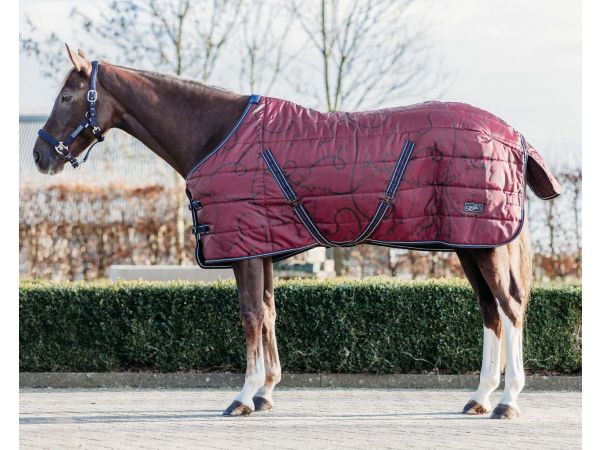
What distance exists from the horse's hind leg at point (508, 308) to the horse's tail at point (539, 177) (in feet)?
1.88

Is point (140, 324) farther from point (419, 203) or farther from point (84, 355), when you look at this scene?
point (419, 203)

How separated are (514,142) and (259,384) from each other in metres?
2.43

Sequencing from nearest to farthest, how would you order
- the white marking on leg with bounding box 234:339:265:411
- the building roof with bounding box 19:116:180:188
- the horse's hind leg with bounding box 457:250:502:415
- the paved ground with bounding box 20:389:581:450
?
the paved ground with bounding box 20:389:581:450
the white marking on leg with bounding box 234:339:265:411
the horse's hind leg with bounding box 457:250:502:415
the building roof with bounding box 19:116:180:188

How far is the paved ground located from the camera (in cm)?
515

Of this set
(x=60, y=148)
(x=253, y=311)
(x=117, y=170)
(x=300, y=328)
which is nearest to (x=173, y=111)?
(x=60, y=148)

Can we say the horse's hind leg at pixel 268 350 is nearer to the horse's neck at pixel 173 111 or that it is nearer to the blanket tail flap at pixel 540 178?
the horse's neck at pixel 173 111

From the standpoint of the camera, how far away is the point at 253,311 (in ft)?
19.0

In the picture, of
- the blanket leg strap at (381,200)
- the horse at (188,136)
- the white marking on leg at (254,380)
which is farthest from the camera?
the horse at (188,136)

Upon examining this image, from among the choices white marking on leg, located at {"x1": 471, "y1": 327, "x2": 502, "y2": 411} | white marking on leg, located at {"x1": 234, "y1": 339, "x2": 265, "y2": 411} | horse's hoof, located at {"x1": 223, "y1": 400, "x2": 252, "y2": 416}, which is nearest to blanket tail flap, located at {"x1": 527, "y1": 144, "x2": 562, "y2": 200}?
white marking on leg, located at {"x1": 471, "y1": 327, "x2": 502, "y2": 411}

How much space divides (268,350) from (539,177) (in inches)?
90.9

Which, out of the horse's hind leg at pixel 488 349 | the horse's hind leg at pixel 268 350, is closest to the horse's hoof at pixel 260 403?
the horse's hind leg at pixel 268 350

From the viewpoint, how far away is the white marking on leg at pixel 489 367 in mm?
6074

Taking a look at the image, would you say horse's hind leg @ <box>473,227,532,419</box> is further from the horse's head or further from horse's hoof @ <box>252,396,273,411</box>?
the horse's head

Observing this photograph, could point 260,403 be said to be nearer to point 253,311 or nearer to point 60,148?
point 253,311
